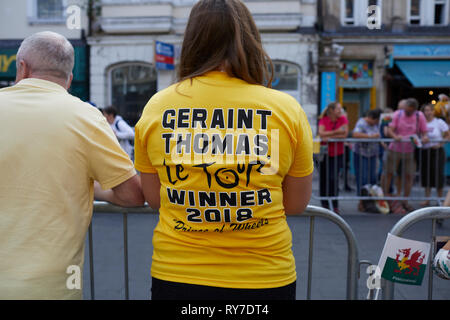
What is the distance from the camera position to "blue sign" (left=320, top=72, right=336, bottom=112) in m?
14.5

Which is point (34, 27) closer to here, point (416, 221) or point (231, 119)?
point (416, 221)

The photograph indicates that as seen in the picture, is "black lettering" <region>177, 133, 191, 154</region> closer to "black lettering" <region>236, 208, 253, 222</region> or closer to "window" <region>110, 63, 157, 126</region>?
"black lettering" <region>236, 208, 253, 222</region>

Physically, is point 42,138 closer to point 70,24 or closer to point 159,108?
point 159,108

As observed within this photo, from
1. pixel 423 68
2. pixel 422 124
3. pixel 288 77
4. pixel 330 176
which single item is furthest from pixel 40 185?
pixel 423 68

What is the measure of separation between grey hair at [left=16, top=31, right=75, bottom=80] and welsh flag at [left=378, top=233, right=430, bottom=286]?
1.79 meters

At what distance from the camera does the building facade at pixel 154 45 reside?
1413 cm

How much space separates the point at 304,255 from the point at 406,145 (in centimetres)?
398

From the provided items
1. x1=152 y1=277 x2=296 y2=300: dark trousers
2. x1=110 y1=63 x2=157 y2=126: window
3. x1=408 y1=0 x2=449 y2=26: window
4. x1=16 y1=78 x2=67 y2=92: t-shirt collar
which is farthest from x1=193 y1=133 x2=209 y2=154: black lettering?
x1=408 y1=0 x2=449 y2=26: window

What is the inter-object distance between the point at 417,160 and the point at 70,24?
6.82 meters

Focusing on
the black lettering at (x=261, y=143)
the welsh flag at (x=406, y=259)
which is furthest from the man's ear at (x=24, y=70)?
the welsh flag at (x=406, y=259)

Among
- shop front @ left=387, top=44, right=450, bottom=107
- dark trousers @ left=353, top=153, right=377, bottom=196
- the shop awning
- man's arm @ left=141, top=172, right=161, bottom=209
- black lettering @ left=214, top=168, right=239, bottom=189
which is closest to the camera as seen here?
black lettering @ left=214, top=168, right=239, bottom=189

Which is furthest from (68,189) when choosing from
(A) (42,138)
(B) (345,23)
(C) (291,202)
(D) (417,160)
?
(B) (345,23)

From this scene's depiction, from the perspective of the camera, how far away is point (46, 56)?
1.75 metres

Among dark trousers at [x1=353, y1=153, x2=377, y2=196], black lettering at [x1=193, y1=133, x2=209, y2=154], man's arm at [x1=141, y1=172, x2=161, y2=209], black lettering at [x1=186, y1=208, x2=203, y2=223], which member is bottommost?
dark trousers at [x1=353, y1=153, x2=377, y2=196]
